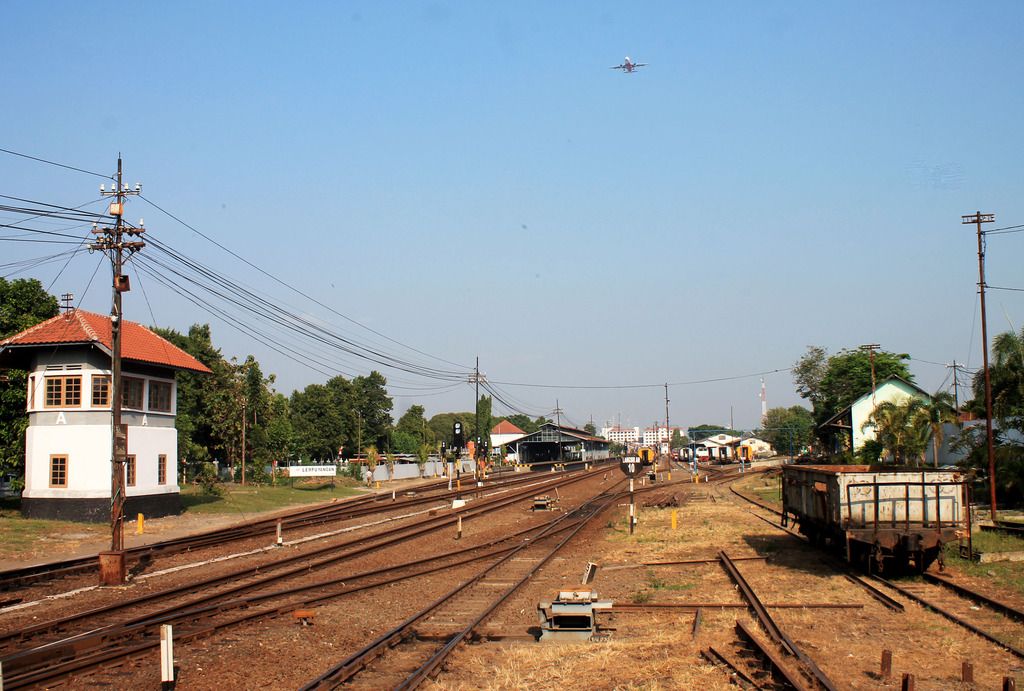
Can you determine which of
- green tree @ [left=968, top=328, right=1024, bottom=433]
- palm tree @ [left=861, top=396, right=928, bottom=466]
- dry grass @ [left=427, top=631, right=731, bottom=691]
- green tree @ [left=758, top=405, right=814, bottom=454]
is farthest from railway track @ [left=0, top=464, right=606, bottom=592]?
green tree @ [left=758, top=405, right=814, bottom=454]

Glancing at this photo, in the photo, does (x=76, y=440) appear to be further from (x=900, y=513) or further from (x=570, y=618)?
(x=900, y=513)

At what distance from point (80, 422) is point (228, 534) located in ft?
32.3

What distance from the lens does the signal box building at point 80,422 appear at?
34000mm

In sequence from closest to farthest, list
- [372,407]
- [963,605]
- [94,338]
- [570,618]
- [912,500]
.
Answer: [570,618] < [963,605] < [912,500] < [94,338] < [372,407]

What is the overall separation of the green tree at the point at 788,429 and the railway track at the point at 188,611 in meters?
113

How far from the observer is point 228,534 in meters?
29.5

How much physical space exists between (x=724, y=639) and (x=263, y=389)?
69.9 m

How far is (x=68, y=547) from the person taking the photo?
2700 cm

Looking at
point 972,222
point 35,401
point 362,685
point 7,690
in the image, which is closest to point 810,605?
point 362,685

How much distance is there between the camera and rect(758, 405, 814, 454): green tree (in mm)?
137250

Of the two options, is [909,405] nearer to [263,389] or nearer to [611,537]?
[611,537]

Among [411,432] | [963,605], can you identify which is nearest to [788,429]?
[411,432]

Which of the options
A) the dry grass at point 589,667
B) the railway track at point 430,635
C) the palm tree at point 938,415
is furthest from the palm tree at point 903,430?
the dry grass at point 589,667

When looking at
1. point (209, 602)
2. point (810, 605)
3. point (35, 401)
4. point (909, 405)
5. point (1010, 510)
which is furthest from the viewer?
point (909, 405)
